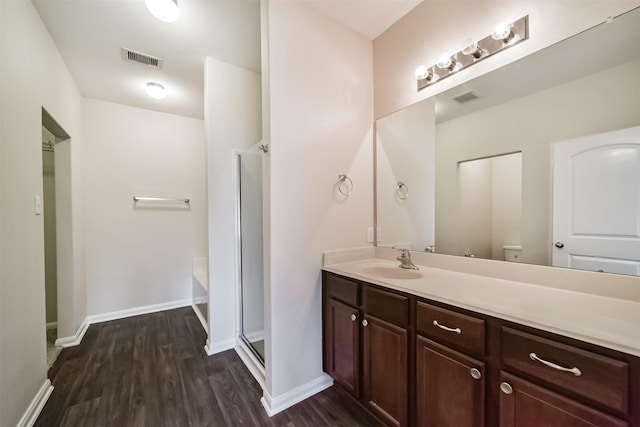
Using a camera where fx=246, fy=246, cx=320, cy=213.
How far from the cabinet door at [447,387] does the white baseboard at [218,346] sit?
72.7 inches

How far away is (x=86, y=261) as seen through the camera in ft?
9.66

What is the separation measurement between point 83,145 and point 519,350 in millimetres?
4291

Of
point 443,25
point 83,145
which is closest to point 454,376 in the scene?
point 443,25

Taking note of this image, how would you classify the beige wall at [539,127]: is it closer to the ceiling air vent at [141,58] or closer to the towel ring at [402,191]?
the towel ring at [402,191]

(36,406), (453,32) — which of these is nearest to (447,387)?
(453,32)

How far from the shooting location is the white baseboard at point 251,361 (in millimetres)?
1902

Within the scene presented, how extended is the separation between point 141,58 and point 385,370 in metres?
3.18

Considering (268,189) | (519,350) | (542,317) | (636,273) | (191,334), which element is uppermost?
(268,189)

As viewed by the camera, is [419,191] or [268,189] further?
[419,191]

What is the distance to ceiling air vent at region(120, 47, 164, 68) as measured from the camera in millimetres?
2170

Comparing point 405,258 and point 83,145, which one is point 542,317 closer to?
point 405,258

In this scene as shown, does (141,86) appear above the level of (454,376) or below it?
above

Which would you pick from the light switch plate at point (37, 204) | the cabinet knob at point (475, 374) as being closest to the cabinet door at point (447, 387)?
the cabinet knob at point (475, 374)

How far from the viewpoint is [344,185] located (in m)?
1.94
